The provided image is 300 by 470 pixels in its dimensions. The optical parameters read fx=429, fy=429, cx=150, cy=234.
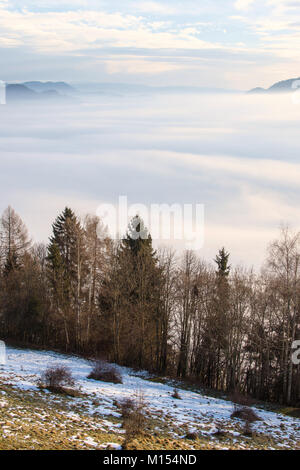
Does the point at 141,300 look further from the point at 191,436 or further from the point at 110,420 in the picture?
the point at 191,436

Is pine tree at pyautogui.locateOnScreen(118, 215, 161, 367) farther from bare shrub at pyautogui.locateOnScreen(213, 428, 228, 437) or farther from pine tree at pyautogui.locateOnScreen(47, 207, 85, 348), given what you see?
bare shrub at pyautogui.locateOnScreen(213, 428, 228, 437)

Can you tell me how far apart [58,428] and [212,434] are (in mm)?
6150

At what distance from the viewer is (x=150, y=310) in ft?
111

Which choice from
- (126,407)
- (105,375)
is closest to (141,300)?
(105,375)

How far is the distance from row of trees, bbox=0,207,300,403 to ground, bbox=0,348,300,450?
754 cm

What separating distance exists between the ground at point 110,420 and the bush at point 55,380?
0.54 meters

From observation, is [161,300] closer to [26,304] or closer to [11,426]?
[26,304]

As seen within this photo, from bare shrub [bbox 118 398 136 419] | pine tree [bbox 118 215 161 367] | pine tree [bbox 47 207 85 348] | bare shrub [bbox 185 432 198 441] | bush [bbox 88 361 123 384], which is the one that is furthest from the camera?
pine tree [bbox 47 207 85 348]

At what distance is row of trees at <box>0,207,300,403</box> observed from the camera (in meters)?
31.3

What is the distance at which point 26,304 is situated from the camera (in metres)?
36.6

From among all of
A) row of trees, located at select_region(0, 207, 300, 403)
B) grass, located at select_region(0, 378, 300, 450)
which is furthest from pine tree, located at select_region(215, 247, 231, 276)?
grass, located at select_region(0, 378, 300, 450)
